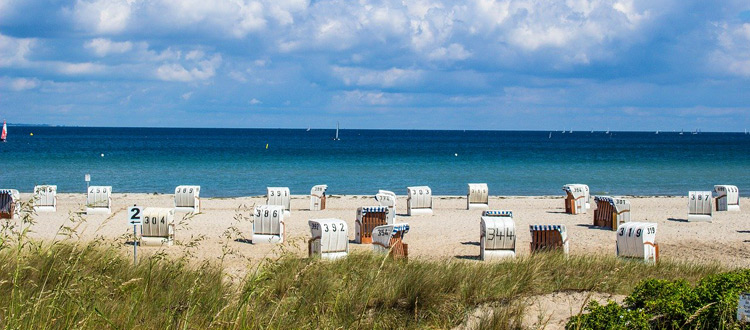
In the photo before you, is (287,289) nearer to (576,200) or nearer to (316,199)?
(316,199)

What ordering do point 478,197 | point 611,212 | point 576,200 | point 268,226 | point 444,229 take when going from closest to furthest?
point 268,226, point 444,229, point 611,212, point 576,200, point 478,197

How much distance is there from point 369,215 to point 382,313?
10.4 meters

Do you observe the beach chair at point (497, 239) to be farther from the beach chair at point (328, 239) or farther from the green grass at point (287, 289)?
the green grass at point (287, 289)

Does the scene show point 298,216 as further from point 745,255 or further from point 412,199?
point 745,255

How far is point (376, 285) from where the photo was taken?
7.45 meters

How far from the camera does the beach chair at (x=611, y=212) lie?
19250mm

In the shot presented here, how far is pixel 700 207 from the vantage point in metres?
21.6

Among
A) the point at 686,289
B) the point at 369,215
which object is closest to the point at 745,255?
the point at 369,215

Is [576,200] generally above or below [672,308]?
above

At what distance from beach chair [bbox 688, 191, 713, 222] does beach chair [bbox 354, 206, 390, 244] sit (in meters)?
10.1

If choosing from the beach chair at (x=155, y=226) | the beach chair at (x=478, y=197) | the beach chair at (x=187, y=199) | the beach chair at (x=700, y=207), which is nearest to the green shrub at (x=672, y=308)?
the beach chair at (x=155, y=226)

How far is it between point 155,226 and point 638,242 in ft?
33.1

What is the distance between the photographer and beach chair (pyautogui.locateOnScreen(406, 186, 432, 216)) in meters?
23.2

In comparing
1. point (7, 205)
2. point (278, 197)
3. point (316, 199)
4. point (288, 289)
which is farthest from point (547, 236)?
point (7, 205)
